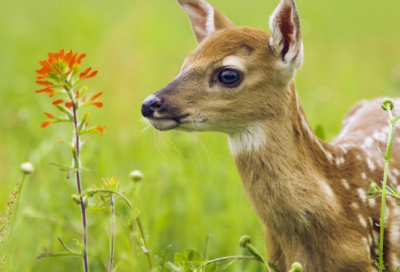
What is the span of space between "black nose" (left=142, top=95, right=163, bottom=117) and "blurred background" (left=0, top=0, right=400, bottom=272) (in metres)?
0.27

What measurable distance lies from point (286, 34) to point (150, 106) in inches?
32.3

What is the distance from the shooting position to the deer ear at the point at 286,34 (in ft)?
10.2

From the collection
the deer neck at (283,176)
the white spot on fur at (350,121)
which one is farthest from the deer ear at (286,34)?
the white spot on fur at (350,121)

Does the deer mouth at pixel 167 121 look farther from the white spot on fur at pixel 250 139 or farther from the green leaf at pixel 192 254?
the green leaf at pixel 192 254

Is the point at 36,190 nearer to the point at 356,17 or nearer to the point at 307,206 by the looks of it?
the point at 307,206

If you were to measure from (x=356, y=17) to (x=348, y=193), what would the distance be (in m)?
9.49

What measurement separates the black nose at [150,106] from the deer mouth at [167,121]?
4 cm

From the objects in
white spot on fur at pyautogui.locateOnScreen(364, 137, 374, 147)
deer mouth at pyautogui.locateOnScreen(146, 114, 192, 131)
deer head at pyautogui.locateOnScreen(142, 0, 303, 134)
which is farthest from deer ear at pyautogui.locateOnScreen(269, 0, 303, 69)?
white spot on fur at pyautogui.locateOnScreen(364, 137, 374, 147)

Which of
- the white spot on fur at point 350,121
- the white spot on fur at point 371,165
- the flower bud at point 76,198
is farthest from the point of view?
the white spot on fur at point 350,121

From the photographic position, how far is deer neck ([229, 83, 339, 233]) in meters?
3.06

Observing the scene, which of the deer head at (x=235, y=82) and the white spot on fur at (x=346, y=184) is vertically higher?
the deer head at (x=235, y=82)

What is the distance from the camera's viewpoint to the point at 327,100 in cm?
580

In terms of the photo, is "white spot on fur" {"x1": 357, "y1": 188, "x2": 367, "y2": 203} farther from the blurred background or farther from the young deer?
the blurred background

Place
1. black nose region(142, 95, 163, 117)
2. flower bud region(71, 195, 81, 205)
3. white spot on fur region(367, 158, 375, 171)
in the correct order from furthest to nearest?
1. white spot on fur region(367, 158, 375, 171)
2. black nose region(142, 95, 163, 117)
3. flower bud region(71, 195, 81, 205)
